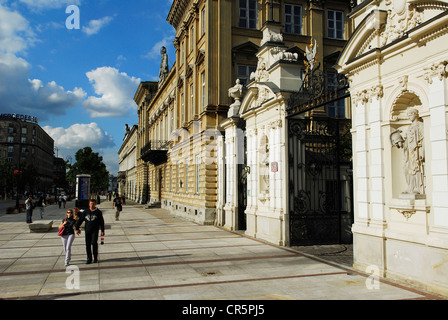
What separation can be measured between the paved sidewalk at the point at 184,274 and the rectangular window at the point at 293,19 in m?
15.1

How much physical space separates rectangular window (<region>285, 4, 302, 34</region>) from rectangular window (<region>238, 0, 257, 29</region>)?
7.50 feet

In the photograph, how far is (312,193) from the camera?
14.1m

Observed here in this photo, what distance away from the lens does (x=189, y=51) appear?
26.9 metres

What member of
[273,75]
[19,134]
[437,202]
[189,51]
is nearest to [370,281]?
[437,202]

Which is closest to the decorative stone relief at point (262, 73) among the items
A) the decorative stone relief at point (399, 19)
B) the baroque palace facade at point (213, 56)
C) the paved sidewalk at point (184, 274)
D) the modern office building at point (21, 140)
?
the baroque palace facade at point (213, 56)

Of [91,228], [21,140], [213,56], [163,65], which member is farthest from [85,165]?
[91,228]

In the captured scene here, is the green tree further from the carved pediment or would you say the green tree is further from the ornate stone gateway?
the carved pediment

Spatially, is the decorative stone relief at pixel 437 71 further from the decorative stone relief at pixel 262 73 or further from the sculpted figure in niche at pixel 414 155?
the decorative stone relief at pixel 262 73

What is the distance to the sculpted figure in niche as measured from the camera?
783 cm

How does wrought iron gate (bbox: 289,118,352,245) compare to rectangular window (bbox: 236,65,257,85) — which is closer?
wrought iron gate (bbox: 289,118,352,245)

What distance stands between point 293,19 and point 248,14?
3175 millimetres

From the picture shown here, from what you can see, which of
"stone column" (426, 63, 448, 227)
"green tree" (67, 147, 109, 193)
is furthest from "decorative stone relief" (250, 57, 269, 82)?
"green tree" (67, 147, 109, 193)

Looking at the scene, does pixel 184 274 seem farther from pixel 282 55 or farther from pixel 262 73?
pixel 262 73
